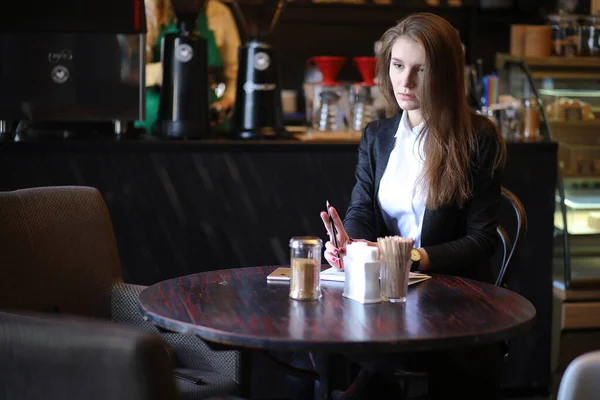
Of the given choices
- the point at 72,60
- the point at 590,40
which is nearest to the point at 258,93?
the point at 72,60

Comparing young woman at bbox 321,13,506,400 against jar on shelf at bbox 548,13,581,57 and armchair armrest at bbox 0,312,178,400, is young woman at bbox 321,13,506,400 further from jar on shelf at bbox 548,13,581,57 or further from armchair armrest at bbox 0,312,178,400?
jar on shelf at bbox 548,13,581,57

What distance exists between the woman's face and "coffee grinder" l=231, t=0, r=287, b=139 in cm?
122

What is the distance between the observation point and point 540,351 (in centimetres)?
396

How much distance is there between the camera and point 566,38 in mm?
4594

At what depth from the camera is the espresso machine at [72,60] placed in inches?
140

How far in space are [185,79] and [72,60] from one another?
442 millimetres

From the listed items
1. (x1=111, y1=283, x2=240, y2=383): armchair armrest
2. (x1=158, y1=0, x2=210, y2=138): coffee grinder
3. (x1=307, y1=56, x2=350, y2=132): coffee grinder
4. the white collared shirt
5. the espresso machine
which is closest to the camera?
(x1=111, y1=283, x2=240, y2=383): armchair armrest

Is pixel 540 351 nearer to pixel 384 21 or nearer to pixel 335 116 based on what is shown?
pixel 335 116

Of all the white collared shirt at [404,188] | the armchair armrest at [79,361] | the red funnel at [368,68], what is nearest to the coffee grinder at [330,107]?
the red funnel at [368,68]

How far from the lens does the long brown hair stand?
2600 millimetres

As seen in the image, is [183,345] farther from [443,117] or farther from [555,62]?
[555,62]

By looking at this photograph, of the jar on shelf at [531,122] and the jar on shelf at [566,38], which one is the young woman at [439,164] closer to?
the jar on shelf at [531,122]

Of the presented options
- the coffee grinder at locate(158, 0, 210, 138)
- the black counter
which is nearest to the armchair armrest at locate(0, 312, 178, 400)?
the black counter

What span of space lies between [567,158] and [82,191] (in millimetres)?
2395
